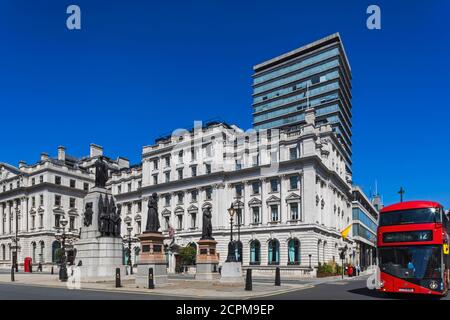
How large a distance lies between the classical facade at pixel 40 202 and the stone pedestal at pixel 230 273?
5307 centimetres

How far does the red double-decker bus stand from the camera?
19453mm

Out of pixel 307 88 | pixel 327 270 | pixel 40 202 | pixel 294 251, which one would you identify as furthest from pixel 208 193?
pixel 307 88

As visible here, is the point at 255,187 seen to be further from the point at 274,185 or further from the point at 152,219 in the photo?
the point at 152,219

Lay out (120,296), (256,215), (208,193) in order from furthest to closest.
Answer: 1. (208,193)
2. (256,215)
3. (120,296)

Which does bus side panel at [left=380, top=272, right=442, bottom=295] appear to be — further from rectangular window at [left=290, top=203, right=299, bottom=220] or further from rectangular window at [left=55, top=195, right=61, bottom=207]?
rectangular window at [left=55, top=195, right=61, bottom=207]

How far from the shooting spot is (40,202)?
79.1 metres

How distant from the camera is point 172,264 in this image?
6444cm

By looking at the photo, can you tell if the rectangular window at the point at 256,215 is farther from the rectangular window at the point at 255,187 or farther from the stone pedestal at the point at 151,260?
the stone pedestal at the point at 151,260

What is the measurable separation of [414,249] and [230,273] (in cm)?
1423

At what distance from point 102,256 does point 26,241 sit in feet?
182
